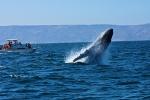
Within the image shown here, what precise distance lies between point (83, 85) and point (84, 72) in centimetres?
1126

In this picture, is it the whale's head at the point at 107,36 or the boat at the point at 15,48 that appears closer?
the whale's head at the point at 107,36

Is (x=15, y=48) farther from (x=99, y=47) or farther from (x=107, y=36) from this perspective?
(x=107, y=36)

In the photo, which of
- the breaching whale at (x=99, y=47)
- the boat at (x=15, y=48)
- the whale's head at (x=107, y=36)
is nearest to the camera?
the whale's head at (x=107, y=36)

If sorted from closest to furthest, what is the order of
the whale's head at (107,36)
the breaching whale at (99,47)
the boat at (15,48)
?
the whale's head at (107,36) < the breaching whale at (99,47) < the boat at (15,48)

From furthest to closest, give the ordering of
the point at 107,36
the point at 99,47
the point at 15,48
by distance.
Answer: the point at 15,48
the point at 99,47
the point at 107,36

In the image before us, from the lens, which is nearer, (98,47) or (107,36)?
(107,36)

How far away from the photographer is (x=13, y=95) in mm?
28797

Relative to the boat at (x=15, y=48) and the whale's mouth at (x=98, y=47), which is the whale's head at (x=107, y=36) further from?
the boat at (x=15, y=48)

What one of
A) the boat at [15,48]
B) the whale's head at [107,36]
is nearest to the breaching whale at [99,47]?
the whale's head at [107,36]

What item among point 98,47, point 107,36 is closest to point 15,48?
point 98,47

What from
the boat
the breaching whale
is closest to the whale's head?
the breaching whale

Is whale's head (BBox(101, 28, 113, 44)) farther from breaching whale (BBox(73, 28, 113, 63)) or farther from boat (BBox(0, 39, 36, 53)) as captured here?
boat (BBox(0, 39, 36, 53))

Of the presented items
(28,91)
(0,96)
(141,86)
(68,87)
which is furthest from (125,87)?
(0,96)

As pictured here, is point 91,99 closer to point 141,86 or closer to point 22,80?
point 141,86
